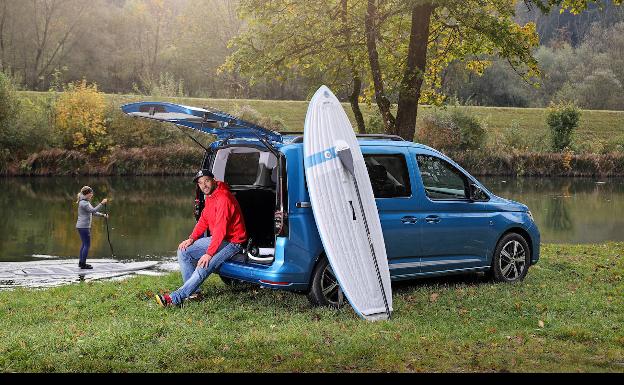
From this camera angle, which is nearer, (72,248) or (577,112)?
(72,248)

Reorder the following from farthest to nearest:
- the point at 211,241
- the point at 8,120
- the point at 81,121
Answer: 1. the point at 81,121
2. the point at 8,120
3. the point at 211,241

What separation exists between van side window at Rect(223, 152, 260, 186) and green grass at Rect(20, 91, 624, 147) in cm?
4032

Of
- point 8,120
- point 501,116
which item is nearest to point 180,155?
point 8,120

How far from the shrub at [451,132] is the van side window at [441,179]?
36.6m

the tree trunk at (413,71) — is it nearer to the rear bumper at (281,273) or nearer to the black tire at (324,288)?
the black tire at (324,288)

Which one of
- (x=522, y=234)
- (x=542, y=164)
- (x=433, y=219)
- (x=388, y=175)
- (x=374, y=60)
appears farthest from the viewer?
(x=542, y=164)

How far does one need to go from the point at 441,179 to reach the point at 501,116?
178ft

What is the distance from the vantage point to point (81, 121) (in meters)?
44.2

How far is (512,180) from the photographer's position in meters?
44.2

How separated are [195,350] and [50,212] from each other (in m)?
21.0

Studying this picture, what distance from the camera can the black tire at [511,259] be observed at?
11055mm

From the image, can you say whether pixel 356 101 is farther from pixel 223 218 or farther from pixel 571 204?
pixel 571 204

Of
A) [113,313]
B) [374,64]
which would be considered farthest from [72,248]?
[113,313]

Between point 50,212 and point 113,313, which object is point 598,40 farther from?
point 113,313
